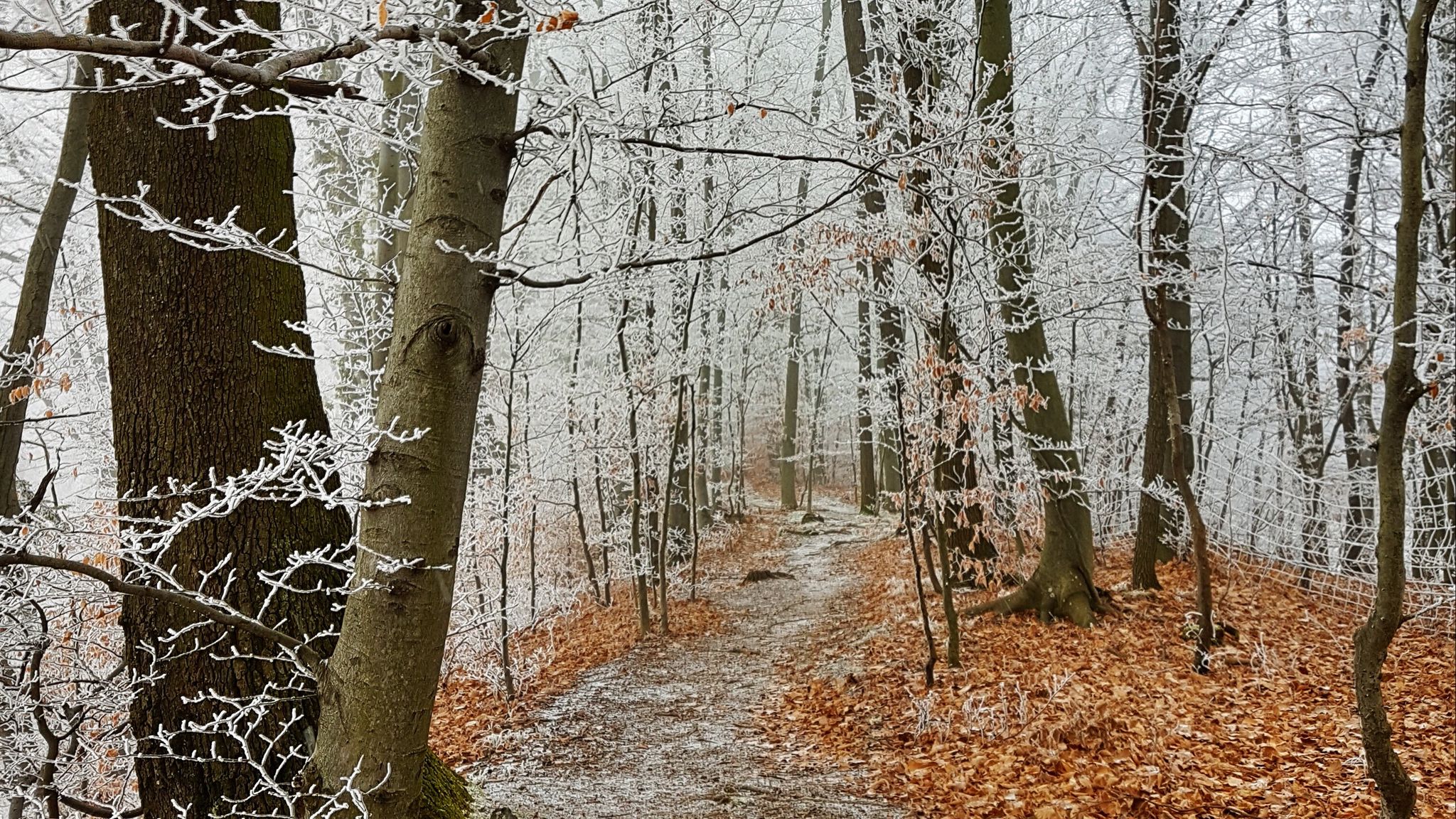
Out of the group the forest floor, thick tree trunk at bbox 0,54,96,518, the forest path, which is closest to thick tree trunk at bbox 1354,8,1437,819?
the forest floor

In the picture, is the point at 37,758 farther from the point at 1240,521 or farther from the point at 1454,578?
the point at 1240,521

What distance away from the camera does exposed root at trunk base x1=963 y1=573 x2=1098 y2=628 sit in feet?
24.5

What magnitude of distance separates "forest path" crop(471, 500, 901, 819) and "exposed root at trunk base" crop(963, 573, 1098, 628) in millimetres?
2185

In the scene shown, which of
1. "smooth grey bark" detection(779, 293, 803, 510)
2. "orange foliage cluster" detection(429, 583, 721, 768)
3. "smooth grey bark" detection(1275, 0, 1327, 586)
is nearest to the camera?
"orange foliage cluster" detection(429, 583, 721, 768)

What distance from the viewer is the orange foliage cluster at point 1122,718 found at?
4238 millimetres

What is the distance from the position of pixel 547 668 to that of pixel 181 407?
6317 millimetres

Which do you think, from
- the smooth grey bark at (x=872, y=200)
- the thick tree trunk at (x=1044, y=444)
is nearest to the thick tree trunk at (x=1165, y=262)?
the thick tree trunk at (x=1044, y=444)

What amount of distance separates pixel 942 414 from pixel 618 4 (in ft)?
15.4

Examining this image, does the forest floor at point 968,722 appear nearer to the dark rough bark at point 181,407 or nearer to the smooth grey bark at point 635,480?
the smooth grey bark at point 635,480

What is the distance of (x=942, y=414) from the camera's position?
22.8 ft

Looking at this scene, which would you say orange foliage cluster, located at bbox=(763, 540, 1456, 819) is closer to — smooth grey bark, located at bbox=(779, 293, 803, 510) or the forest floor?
the forest floor

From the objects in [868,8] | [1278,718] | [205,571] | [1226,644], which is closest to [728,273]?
[868,8]

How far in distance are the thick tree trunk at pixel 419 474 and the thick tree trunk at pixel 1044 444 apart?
609 centimetres

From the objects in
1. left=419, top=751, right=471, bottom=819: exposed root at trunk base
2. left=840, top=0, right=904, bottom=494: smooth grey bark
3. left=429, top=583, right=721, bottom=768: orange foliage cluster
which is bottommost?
left=429, top=583, right=721, bottom=768: orange foliage cluster
